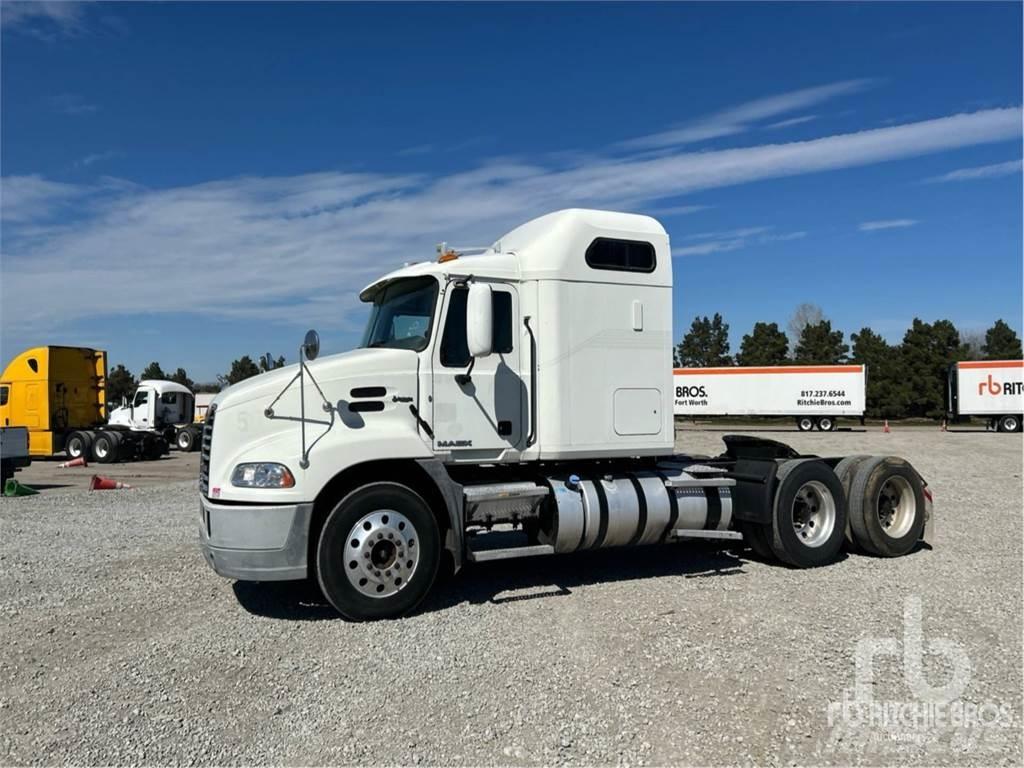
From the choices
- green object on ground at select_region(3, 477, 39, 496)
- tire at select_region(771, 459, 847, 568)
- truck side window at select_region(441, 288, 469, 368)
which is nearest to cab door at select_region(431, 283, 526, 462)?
truck side window at select_region(441, 288, 469, 368)

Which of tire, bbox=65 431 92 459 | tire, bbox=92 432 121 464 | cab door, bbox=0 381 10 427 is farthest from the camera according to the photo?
cab door, bbox=0 381 10 427

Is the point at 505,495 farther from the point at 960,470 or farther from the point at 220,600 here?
the point at 960,470

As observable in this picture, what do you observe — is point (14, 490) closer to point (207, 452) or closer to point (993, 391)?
point (207, 452)

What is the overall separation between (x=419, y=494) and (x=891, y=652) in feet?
12.5

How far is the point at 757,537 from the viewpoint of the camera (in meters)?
7.92

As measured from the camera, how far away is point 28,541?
9805mm

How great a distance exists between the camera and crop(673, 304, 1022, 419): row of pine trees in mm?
53812

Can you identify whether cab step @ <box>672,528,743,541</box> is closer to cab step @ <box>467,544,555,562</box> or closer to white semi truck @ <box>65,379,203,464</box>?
cab step @ <box>467,544,555,562</box>

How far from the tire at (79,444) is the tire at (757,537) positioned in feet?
86.0

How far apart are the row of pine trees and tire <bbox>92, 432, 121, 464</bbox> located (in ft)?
163

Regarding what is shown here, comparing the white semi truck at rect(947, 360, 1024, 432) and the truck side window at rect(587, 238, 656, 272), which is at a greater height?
the truck side window at rect(587, 238, 656, 272)

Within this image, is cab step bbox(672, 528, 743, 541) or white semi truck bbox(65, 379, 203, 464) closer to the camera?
cab step bbox(672, 528, 743, 541)

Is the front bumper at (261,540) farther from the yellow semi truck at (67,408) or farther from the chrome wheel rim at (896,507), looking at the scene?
the yellow semi truck at (67,408)

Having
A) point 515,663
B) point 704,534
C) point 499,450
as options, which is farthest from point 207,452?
point 704,534
